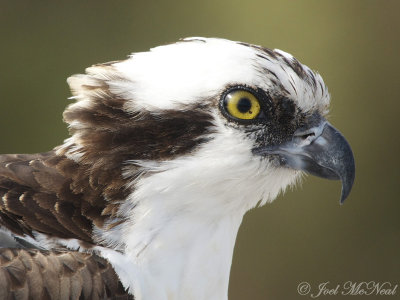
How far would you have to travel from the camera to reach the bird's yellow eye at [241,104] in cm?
316

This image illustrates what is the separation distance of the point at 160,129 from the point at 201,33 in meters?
4.63

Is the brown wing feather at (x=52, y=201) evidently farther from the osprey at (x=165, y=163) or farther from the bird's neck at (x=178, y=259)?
the bird's neck at (x=178, y=259)

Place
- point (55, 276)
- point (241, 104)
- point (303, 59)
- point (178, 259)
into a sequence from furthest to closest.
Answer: point (303, 59), point (178, 259), point (241, 104), point (55, 276)

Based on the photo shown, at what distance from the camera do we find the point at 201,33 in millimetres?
7695

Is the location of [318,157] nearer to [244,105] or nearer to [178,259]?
[244,105]

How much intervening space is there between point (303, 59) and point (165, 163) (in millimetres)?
4581

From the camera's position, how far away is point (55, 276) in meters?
2.89

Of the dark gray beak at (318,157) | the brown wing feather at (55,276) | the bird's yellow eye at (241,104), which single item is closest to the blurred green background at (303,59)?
the dark gray beak at (318,157)

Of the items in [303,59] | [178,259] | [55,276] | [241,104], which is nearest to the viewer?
[55,276]

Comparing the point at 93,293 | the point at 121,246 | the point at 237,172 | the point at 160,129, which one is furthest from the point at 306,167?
the point at 93,293

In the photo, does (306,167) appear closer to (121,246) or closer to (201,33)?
(121,246)

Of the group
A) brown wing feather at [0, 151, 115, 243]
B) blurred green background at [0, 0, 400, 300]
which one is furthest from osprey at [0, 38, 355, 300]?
blurred green background at [0, 0, 400, 300]

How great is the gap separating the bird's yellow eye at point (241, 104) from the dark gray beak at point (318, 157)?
0.21 metres

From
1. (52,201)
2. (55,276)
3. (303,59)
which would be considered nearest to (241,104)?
(52,201)
